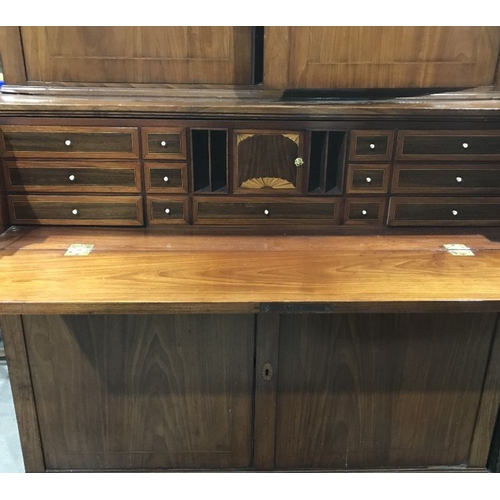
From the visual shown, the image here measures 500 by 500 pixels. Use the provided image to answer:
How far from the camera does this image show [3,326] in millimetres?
1296

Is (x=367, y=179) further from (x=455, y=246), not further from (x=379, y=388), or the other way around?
(x=379, y=388)

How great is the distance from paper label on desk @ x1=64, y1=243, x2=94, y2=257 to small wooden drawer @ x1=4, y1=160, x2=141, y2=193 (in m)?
0.18

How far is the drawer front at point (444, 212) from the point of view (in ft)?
4.98

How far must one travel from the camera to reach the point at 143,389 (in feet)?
4.60

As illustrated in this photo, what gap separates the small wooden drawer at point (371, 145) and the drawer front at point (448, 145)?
0.03m

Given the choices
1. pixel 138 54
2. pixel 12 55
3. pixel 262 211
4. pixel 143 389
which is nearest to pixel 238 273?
pixel 262 211

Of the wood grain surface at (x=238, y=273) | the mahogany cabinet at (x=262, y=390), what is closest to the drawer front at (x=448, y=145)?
the wood grain surface at (x=238, y=273)

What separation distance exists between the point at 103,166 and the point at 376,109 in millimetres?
779

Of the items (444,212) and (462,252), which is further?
(444,212)

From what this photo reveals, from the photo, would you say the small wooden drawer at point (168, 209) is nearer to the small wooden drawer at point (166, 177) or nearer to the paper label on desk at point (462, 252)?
the small wooden drawer at point (166, 177)

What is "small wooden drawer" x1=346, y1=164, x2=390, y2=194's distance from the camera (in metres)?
1.47

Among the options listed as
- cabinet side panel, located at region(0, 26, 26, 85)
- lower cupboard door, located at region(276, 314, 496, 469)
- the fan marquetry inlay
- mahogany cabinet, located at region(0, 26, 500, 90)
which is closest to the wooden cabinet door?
the fan marquetry inlay

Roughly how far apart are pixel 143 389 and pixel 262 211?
2.00 feet

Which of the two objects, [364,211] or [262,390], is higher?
[364,211]
